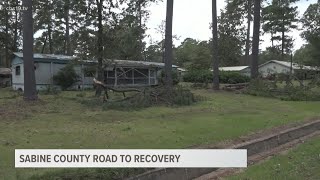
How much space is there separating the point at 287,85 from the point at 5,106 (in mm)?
17144

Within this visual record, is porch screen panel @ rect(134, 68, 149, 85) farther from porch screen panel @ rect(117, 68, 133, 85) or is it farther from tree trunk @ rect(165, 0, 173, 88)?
tree trunk @ rect(165, 0, 173, 88)

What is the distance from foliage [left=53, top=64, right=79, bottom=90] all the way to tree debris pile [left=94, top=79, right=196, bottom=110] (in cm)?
1272

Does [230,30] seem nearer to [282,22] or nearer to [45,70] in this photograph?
[282,22]

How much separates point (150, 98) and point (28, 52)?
22.6 feet

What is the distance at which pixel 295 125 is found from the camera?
13461mm

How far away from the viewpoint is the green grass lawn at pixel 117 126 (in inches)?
393

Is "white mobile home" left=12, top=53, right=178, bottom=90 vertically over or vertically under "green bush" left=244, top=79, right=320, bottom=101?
over

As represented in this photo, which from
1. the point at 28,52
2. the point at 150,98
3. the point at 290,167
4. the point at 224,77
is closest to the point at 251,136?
the point at 290,167

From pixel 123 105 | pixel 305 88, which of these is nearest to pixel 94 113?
pixel 123 105

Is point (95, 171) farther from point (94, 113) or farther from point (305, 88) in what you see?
point (305, 88)

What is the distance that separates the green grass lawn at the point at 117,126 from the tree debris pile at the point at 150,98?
30.3 inches

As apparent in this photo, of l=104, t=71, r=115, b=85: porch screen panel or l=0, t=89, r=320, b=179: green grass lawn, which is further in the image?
l=104, t=71, r=115, b=85: porch screen panel

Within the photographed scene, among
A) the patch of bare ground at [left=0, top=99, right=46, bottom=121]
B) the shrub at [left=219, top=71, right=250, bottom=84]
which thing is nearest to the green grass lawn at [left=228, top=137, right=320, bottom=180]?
the patch of bare ground at [left=0, top=99, right=46, bottom=121]

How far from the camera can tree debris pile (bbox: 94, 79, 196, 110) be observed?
1886cm
